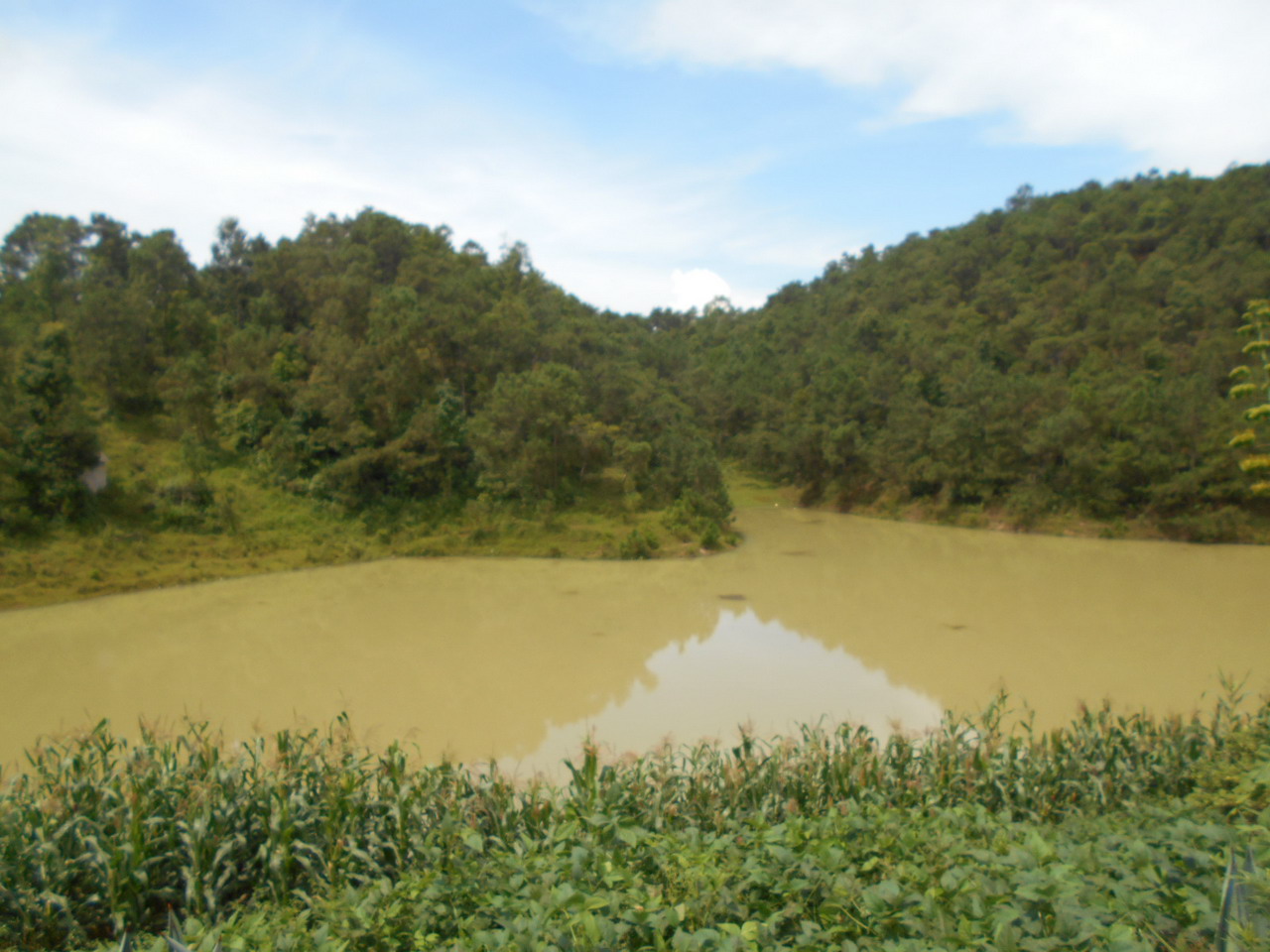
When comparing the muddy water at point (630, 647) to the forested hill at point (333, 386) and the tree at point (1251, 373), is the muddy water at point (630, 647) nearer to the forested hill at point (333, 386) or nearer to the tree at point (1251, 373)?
the tree at point (1251, 373)

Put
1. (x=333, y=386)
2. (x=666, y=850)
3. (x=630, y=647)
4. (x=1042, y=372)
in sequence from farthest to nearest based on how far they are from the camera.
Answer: (x=1042, y=372) < (x=333, y=386) < (x=630, y=647) < (x=666, y=850)

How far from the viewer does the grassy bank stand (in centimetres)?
1627

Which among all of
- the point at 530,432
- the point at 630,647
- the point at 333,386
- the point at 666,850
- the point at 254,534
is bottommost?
the point at 630,647

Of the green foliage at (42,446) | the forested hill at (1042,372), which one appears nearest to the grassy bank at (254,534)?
the green foliage at (42,446)

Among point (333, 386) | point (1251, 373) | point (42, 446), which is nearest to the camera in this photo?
point (1251, 373)

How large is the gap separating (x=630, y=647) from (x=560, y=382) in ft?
33.8

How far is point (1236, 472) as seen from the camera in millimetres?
19828

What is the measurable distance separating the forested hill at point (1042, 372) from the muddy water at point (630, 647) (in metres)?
3.74

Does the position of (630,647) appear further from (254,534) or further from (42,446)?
(42,446)

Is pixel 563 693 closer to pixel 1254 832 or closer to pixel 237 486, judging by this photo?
pixel 1254 832

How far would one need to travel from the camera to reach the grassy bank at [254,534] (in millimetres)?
16266

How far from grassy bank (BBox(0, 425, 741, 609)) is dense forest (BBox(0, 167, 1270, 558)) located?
0.87 feet

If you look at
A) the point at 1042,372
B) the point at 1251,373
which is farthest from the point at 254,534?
the point at 1042,372

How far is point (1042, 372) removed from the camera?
2717 cm
